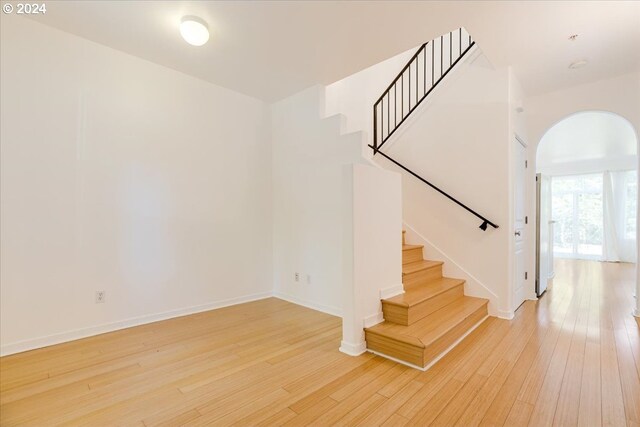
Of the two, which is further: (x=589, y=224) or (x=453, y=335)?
(x=589, y=224)

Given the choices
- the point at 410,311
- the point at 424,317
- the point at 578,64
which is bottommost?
the point at 424,317

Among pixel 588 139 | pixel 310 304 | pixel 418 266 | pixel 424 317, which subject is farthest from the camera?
pixel 588 139

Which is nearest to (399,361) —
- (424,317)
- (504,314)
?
(424,317)

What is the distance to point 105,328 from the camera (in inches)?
113

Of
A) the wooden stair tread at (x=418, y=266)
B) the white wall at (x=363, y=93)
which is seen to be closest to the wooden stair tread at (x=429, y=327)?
the wooden stair tread at (x=418, y=266)

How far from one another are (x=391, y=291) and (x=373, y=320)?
0.36m

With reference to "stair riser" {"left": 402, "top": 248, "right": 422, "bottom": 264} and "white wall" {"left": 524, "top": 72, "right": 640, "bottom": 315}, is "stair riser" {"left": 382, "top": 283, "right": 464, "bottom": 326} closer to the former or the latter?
"stair riser" {"left": 402, "top": 248, "right": 422, "bottom": 264}

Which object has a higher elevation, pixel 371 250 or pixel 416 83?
pixel 416 83

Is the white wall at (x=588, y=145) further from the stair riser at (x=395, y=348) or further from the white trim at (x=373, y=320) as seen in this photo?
the stair riser at (x=395, y=348)

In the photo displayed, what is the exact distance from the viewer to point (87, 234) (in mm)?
2789

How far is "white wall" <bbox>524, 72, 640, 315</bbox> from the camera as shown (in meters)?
3.33

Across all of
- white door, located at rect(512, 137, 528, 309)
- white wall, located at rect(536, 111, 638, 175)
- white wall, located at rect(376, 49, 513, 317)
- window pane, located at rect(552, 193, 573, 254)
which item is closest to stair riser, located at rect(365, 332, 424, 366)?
white wall, located at rect(376, 49, 513, 317)

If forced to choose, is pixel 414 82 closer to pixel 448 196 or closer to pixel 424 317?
pixel 448 196

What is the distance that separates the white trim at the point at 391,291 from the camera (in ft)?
8.78
